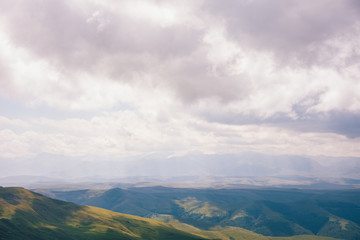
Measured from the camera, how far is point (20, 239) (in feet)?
621

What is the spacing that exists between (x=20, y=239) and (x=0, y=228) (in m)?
17.7

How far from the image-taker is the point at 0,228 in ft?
634
